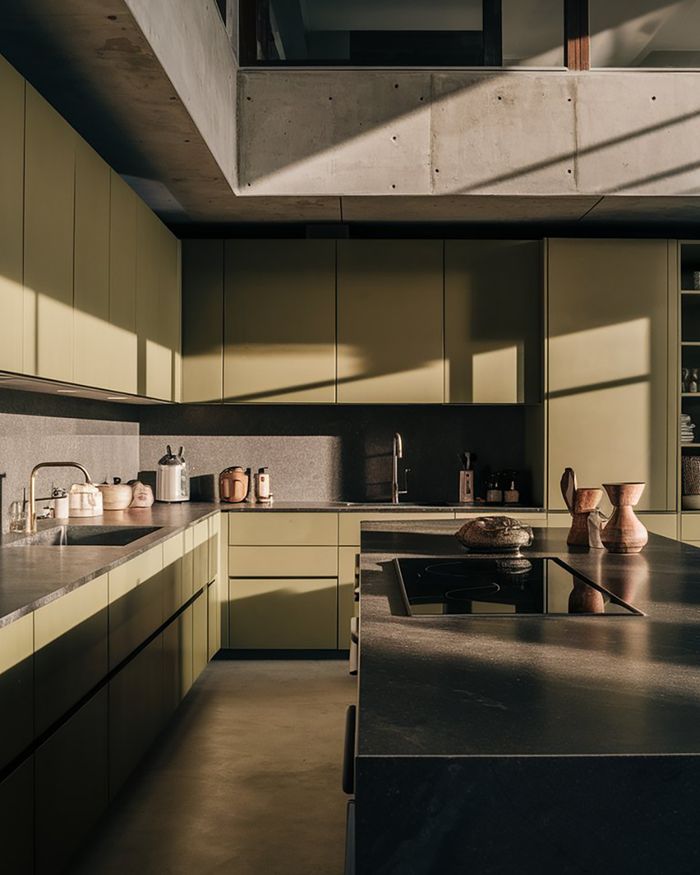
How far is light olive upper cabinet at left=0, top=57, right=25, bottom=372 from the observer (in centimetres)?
256

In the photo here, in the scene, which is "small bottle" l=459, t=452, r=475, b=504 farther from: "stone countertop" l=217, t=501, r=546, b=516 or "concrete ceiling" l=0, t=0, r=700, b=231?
"concrete ceiling" l=0, t=0, r=700, b=231

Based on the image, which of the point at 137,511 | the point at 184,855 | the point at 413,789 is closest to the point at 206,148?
the point at 137,511

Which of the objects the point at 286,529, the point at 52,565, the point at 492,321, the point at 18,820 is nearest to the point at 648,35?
the point at 492,321

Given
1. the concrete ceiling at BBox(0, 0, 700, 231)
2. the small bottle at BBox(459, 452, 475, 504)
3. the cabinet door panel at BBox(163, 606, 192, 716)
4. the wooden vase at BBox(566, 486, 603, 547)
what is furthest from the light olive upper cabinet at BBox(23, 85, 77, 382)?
the small bottle at BBox(459, 452, 475, 504)

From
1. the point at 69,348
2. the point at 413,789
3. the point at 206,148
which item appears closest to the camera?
the point at 413,789

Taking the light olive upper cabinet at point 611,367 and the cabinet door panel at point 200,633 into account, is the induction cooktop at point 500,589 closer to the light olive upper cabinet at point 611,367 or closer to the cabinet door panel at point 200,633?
the cabinet door panel at point 200,633

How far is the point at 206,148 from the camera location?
387 centimetres

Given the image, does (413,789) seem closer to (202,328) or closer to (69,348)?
(69,348)

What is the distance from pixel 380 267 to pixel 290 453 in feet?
4.28

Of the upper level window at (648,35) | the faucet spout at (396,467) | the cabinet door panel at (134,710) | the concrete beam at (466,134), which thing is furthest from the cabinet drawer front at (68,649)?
the upper level window at (648,35)

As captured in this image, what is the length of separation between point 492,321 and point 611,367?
0.73 m

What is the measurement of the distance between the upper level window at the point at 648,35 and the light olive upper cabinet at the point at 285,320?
188 centimetres

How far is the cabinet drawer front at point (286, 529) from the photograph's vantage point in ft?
Answer: 16.8

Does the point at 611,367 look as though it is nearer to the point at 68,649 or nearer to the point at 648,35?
the point at 648,35
